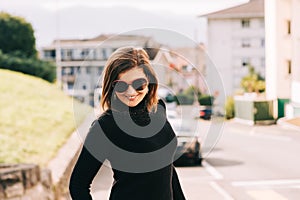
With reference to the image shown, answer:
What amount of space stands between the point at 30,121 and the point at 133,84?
3.15 m

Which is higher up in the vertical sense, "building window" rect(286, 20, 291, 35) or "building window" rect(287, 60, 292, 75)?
"building window" rect(286, 20, 291, 35)

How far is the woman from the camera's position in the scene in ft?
2.62

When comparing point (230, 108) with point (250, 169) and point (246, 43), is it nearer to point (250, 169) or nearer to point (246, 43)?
point (246, 43)

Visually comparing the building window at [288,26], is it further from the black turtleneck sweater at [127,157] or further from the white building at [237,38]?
the black turtleneck sweater at [127,157]

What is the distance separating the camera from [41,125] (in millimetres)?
3873

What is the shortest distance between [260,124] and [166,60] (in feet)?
0.85

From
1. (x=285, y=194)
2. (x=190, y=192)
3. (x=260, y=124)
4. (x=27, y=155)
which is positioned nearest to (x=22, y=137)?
(x=27, y=155)

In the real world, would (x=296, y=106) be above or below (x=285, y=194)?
above

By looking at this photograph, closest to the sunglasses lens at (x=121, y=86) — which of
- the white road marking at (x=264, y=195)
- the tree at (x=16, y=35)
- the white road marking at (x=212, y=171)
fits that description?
the white road marking at (x=264, y=195)

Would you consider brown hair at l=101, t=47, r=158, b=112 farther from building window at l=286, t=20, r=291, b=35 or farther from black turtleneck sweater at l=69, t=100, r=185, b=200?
building window at l=286, t=20, r=291, b=35

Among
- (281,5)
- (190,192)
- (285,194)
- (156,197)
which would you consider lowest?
(190,192)

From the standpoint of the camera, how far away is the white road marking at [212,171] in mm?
2736

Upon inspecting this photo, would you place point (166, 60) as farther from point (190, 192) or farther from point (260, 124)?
point (190, 192)

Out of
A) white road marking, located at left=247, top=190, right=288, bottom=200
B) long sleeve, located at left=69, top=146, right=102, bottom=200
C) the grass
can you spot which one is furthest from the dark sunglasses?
the grass
